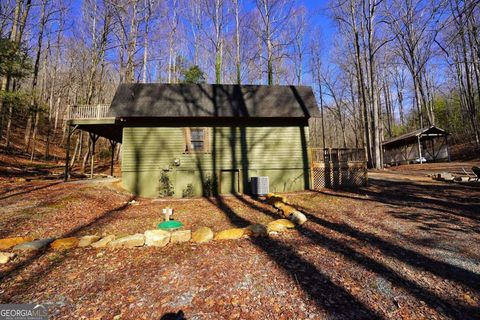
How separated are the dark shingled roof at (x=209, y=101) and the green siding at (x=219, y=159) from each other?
0.81 meters

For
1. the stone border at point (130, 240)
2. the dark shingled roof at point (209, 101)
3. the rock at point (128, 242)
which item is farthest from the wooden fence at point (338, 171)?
the rock at point (128, 242)

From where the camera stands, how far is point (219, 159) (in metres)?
12.0

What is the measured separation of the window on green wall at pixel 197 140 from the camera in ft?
38.8

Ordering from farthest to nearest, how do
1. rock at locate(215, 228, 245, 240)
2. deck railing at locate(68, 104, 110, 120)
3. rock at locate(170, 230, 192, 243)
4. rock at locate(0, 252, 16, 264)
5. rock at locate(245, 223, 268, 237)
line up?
deck railing at locate(68, 104, 110, 120) → rock at locate(245, 223, 268, 237) → rock at locate(215, 228, 245, 240) → rock at locate(170, 230, 192, 243) → rock at locate(0, 252, 16, 264)

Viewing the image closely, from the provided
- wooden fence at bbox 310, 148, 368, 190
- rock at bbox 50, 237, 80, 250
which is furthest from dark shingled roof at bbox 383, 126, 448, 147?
rock at bbox 50, 237, 80, 250

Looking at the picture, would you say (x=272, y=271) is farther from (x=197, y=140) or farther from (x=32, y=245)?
(x=197, y=140)

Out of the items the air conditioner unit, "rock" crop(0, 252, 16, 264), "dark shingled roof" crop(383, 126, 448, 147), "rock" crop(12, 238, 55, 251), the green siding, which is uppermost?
"dark shingled roof" crop(383, 126, 448, 147)

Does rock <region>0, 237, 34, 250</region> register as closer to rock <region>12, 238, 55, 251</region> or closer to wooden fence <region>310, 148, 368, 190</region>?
rock <region>12, 238, 55, 251</region>

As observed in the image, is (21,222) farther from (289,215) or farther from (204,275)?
(289,215)

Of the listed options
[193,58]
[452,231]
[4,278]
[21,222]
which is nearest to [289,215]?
[452,231]

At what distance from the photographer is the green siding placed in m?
11.4

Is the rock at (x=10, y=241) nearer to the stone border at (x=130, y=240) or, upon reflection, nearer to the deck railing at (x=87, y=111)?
the stone border at (x=130, y=240)

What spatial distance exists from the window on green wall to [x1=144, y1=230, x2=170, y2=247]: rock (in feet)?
23.4

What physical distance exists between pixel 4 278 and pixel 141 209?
16.4ft
